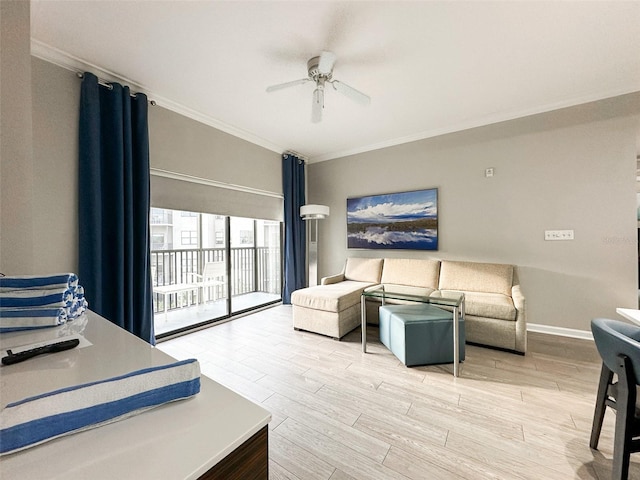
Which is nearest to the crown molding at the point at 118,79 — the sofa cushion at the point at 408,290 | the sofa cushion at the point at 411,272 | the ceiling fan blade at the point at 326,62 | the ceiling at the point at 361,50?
the ceiling at the point at 361,50

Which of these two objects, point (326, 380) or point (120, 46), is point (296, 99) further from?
point (326, 380)

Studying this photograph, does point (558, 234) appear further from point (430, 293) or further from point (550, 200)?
point (430, 293)

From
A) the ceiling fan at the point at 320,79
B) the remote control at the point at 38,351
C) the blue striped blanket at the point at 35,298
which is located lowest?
the remote control at the point at 38,351

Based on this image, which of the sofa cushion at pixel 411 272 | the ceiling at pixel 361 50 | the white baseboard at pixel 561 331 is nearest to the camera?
the ceiling at pixel 361 50

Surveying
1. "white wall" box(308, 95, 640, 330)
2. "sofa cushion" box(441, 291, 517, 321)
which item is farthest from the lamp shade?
"sofa cushion" box(441, 291, 517, 321)

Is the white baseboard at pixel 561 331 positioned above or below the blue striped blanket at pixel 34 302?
below

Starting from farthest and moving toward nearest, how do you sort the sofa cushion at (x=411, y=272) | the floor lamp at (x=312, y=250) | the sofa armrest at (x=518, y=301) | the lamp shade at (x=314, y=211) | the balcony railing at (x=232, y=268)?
1. the floor lamp at (x=312, y=250)
2. the lamp shade at (x=314, y=211)
3. the balcony railing at (x=232, y=268)
4. the sofa cushion at (x=411, y=272)
5. the sofa armrest at (x=518, y=301)

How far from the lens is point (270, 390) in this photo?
6.34 feet

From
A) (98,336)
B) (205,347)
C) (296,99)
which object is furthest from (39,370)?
(296,99)

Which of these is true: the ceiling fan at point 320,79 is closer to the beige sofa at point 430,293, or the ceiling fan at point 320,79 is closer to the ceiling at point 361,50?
the ceiling at point 361,50

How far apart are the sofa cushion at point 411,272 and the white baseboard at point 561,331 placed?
1.11 meters

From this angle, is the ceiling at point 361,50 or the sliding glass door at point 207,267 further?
the sliding glass door at point 207,267

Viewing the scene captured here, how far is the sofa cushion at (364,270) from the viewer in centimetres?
385

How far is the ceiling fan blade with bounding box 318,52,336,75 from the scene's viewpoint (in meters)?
2.00
